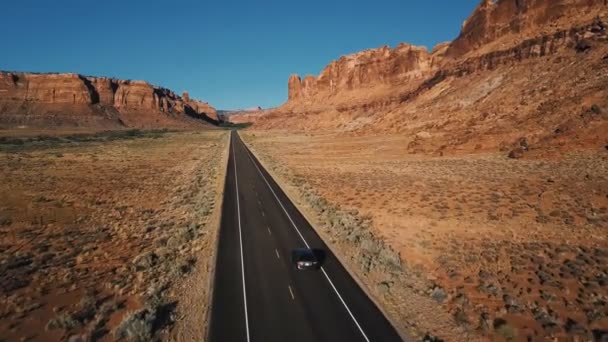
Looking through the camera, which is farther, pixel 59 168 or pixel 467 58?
pixel 467 58

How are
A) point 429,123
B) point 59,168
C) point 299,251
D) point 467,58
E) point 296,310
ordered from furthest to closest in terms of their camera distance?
point 467,58
point 429,123
point 59,168
point 299,251
point 296,310

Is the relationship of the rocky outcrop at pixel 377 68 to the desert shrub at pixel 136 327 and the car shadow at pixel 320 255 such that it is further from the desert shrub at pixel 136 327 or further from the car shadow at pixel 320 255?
the desert shrub at pixel 136 327

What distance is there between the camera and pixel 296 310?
49.4 ft

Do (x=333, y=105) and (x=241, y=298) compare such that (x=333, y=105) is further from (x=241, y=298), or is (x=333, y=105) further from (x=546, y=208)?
(x=241, y=298)

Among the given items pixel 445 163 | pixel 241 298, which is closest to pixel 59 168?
pixel 241 298

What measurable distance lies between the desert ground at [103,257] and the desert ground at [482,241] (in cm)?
911

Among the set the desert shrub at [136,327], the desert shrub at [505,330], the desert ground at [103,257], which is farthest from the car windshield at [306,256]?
the desert shrub at [505,330]

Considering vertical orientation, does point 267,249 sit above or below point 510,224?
below

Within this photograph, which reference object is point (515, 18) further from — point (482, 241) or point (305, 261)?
point (305, 261)

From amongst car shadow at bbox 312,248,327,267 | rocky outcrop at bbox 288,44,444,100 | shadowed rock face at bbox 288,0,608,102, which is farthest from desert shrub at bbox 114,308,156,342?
rocky outcrop at bbox 288,44,444,100

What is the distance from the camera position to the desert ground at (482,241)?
48.6 ft

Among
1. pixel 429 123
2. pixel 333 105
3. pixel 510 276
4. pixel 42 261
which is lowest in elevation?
pixel 42 261

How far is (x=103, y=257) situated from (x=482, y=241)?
77.9 ft

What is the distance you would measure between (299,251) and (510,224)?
15.7 metres
